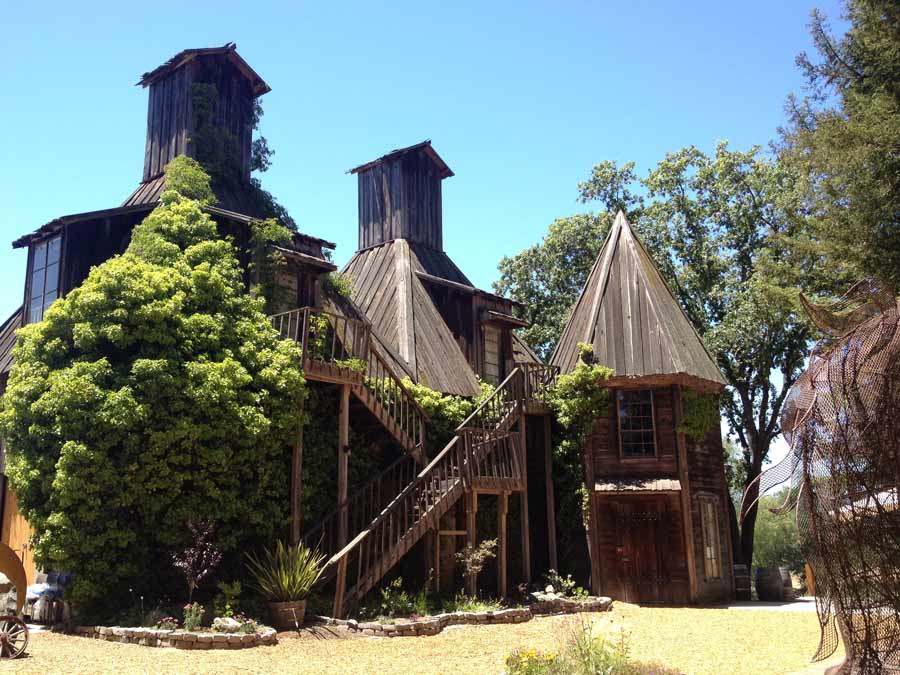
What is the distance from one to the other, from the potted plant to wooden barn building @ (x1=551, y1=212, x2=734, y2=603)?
8469 millimetres

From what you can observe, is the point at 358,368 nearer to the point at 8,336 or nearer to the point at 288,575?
the point at 288,575

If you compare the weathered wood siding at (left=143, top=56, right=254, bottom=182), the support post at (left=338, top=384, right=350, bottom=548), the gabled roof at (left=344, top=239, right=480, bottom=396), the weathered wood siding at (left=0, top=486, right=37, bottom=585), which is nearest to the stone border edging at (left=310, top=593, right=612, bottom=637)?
the support post at (left=338, top=384, right=350, bottom=548)

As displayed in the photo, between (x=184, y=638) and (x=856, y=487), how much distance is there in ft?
29.2

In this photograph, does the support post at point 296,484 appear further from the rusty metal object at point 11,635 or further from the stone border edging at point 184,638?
the rusty metal object at point 11,635

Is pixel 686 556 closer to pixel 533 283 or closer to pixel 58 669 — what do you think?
pixel 58 669

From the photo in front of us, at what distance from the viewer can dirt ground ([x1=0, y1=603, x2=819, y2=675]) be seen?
9.82 metres

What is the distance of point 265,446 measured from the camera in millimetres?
14898

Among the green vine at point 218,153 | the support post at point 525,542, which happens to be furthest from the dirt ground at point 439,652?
the green vine at point 218,153

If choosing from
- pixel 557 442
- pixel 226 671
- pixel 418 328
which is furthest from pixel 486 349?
pixel 226 671

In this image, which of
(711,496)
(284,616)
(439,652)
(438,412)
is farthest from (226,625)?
(711,496)

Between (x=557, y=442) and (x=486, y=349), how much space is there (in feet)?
16.7

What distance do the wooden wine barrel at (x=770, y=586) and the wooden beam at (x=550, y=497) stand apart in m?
5.56

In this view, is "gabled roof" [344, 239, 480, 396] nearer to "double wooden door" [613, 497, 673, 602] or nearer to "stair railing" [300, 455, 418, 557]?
"stair railing" [300, 455, 418, 557]

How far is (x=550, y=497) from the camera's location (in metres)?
20.3
